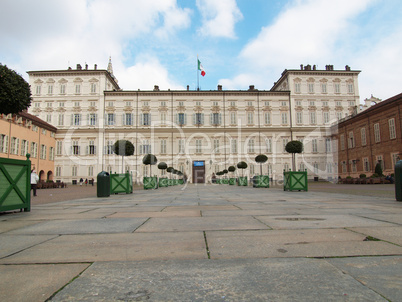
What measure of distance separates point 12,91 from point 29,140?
100ft

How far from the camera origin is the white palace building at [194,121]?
44.2m

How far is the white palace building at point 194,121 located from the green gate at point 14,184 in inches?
1484

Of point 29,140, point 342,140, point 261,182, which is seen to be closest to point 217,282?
point 261,182

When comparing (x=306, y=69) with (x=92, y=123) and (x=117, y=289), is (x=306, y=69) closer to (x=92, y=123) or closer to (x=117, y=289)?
(x=92, y=123)

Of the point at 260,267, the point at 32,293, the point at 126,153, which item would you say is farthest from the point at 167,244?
the point at 126,153

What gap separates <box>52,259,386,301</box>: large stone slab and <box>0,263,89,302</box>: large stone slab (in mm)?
91

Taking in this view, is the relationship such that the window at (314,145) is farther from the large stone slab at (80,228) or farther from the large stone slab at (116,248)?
the large stone slab at (116,248)

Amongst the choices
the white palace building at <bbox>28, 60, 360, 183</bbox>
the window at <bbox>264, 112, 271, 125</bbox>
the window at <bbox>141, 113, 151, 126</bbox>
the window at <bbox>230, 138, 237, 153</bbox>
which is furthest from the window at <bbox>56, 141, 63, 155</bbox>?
the window at <bbox>264, 112, 271, 125</bbox>

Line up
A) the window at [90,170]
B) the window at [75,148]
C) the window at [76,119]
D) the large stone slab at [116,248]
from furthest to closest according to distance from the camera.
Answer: the window at [76,119], the window at [75,148], the window at [90,170], the large stone slab at [116,248]

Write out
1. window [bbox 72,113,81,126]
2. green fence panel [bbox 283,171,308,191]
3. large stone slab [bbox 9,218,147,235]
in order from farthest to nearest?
1. window [bbox 72,113,81,126]
2. green fence panel [bbox 283,171,308,191]
3. large stone slab [bbox 9,218,147,235]

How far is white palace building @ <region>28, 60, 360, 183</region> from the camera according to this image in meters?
44.2

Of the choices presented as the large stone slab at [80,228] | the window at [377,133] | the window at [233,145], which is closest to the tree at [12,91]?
the large stone slab at [80,228]

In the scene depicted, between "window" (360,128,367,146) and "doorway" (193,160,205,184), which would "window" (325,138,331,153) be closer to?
"window" (360,128,367,146)

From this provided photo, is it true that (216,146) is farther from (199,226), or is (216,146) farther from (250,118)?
(199,226)
